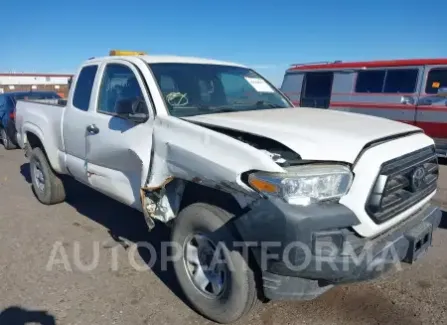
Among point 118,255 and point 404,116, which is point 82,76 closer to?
point 118,255

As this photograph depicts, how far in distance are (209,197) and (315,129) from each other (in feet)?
2.91

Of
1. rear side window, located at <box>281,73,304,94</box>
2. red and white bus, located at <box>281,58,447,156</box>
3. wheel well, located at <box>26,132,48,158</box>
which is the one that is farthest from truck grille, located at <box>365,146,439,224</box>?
rear side window, located at <box>281,73,304,94</box>

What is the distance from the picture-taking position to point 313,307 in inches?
121

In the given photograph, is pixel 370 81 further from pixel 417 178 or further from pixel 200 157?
pixel 200 157

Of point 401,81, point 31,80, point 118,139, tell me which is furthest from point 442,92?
point 31,80

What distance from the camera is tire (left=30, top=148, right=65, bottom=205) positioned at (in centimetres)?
537

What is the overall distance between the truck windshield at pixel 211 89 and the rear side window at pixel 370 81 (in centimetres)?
674

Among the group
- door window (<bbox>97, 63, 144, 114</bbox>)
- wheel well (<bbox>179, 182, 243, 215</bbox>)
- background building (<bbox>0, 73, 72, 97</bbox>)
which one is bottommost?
background building (<bbox>0, 73, 72, 97</bbox>)

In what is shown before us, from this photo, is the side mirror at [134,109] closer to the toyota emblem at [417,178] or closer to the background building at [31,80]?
the toyota emblem at [417,178]

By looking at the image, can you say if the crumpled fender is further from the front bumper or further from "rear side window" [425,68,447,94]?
"rear side window" [425,68,447,94]

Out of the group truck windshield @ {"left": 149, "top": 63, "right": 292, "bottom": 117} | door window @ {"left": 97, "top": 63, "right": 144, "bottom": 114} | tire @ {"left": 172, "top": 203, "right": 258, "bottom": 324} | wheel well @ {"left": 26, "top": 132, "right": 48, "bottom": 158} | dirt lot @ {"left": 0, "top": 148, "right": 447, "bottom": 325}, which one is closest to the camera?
tire @ {"left": 172, "top": 203, "right": 258, "bottom": 324}

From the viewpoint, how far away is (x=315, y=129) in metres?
2.72

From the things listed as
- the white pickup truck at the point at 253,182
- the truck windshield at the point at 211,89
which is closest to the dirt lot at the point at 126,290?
the white pickup truck at the point at 253,182

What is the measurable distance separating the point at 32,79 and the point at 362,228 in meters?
48.9
